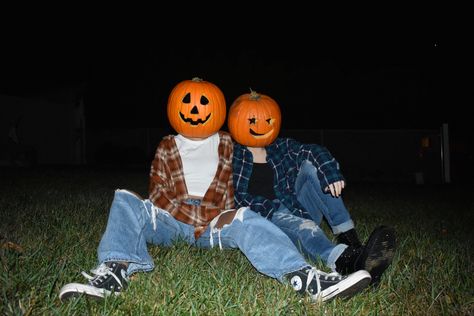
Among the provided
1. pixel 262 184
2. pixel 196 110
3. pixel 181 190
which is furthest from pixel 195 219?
pixel 196 110

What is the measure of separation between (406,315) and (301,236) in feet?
3.49

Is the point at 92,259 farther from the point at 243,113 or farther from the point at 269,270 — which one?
the point at 243,113

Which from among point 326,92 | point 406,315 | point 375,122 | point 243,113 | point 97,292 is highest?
point 326,92

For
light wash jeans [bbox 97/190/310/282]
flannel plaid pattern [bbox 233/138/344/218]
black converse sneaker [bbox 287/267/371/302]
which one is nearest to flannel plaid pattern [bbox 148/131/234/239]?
light wash jeans [bbox 97/190/310/282]

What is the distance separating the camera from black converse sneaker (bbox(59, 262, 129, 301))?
229 cm

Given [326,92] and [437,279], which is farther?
[326,92]

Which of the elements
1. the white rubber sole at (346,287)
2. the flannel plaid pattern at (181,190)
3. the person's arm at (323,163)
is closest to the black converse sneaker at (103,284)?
the flannel plaid pattern at (181,190)

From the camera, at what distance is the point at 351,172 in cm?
1800

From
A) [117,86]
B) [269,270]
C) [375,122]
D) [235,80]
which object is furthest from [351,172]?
[117,86]

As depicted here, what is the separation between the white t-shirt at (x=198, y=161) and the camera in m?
3.39

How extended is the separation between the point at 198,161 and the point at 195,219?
0.47 meters

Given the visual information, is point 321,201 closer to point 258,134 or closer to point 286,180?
point 286,180

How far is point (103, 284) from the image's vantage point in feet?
8.03

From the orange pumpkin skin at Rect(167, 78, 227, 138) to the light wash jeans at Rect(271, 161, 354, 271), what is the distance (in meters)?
0.81
